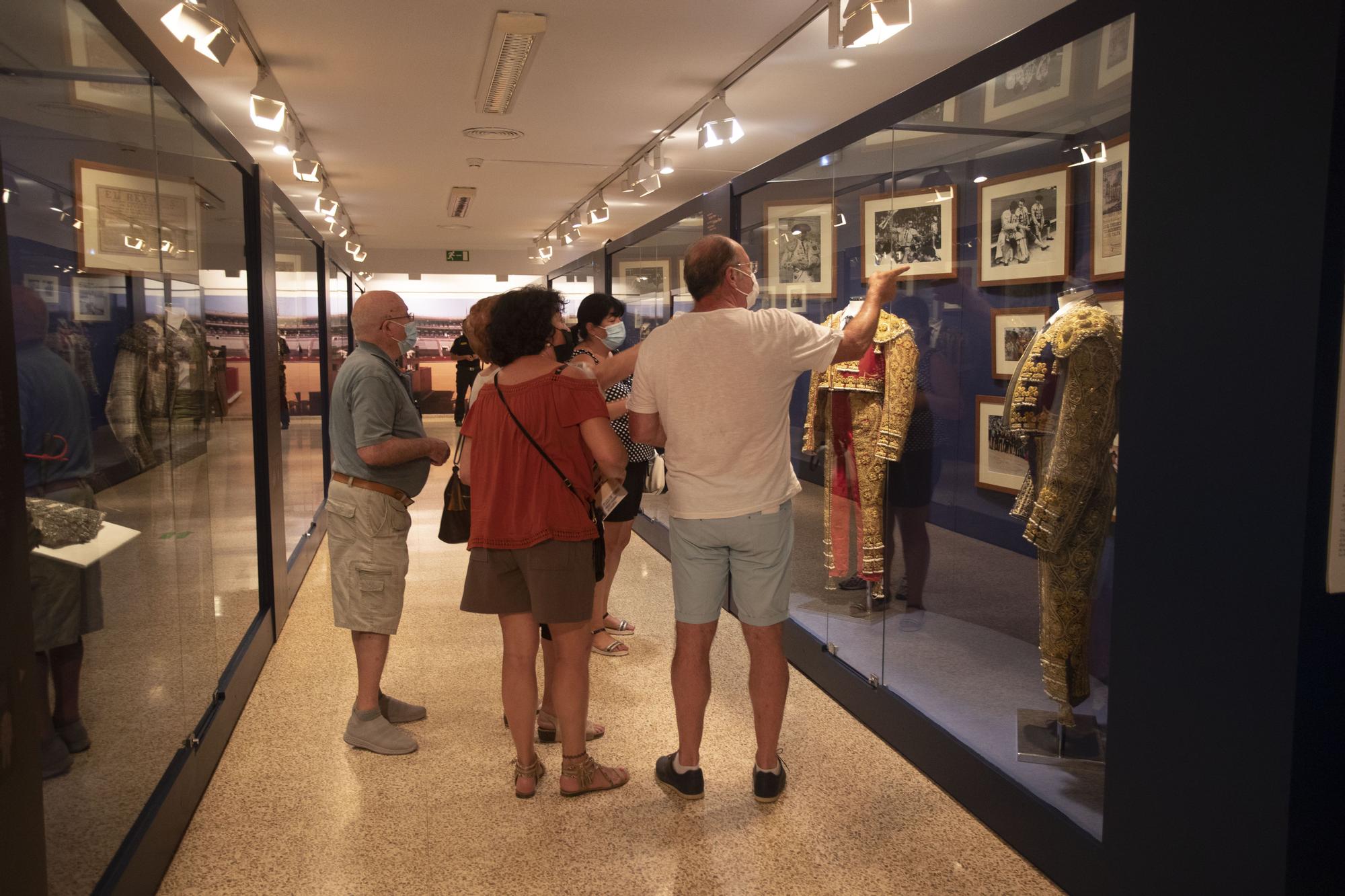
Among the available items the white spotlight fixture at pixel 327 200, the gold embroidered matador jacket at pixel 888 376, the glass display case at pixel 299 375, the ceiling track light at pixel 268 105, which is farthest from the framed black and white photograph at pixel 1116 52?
the white spotlight fixture at pixel 327 200

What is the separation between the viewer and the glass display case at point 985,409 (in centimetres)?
263

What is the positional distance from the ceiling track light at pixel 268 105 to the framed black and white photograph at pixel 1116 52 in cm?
500

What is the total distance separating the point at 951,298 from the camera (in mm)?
3412

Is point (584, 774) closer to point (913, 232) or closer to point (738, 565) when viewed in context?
point (738, 565)

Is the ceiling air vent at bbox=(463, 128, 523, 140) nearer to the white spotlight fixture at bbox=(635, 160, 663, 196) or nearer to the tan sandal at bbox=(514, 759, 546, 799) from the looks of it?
the white spotlight fixture at bbox=(635, 160, 663, 196)

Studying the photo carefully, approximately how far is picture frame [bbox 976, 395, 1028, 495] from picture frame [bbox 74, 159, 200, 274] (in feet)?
8.37

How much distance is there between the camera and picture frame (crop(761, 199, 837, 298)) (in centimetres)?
431

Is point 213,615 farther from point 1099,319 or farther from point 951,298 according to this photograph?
point 1099,319

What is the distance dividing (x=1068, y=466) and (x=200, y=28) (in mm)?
4059

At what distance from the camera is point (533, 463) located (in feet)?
9.68

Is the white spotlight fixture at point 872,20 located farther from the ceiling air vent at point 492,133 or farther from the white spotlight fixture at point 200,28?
the ceiling air vent at point 492,133

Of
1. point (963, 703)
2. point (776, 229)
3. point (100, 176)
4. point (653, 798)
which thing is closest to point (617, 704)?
point (653, 798)

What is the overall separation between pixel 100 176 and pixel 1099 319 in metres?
2.53

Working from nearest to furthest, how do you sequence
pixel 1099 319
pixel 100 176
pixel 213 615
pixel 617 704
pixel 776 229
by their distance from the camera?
1. pixel 100 176
2. pixel 1099 319
3. pixel 213 615
4. pixel 617 704
5. pixel 776 229
